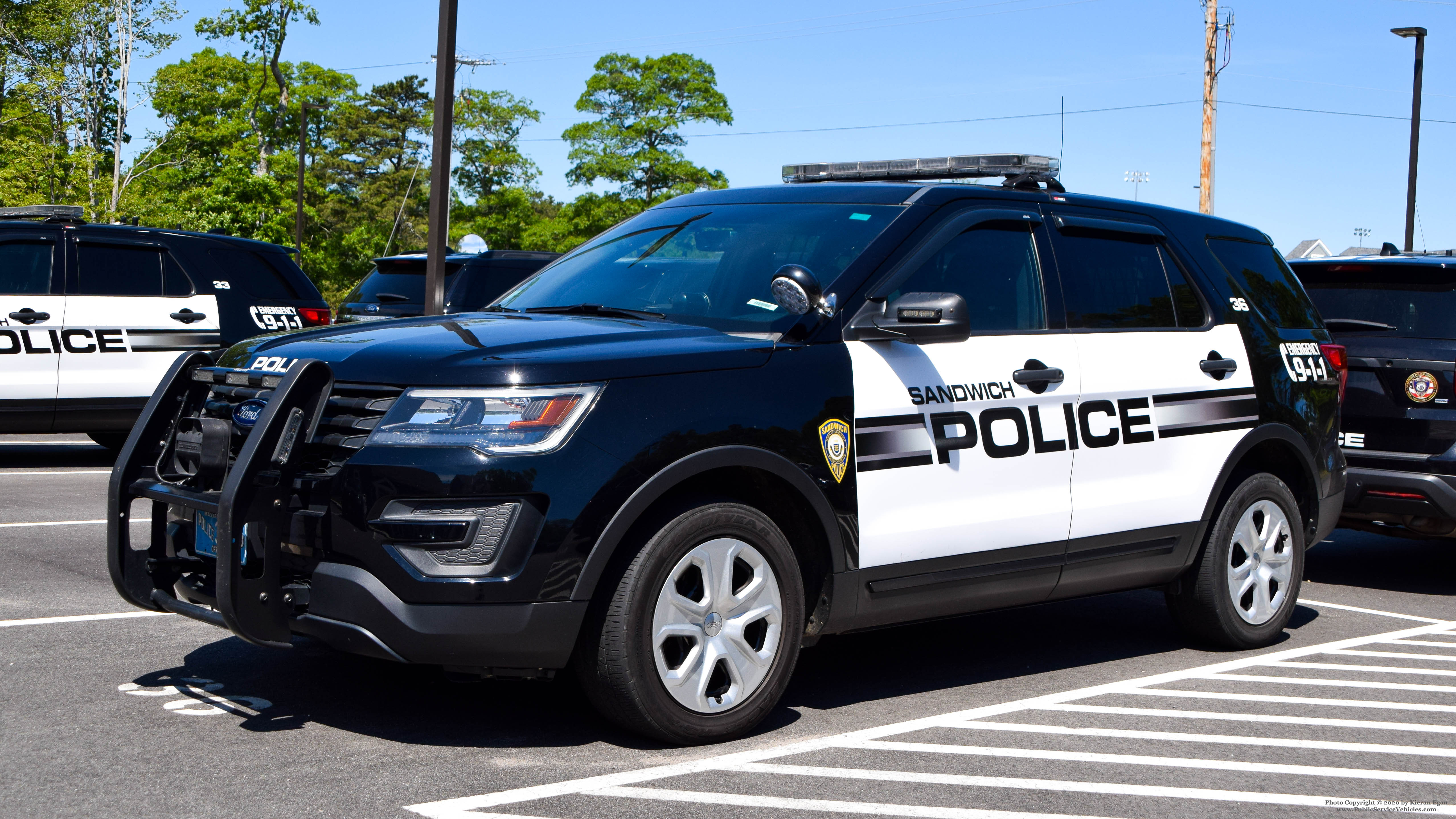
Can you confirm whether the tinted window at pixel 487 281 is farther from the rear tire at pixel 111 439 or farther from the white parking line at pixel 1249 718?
the white parking line at pixel 1249 718

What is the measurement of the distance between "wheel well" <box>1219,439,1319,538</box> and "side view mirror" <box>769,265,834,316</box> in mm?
2302

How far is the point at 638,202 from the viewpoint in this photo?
6166 cm

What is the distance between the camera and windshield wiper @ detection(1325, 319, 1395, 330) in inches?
319

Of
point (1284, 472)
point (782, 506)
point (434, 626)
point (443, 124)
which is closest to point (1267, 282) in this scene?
point (1284, 472)

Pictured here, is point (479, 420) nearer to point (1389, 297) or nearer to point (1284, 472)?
point (1284, 472)

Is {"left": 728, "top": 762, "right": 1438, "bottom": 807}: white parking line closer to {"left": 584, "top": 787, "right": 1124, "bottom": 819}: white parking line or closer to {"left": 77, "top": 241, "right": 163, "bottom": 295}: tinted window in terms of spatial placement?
{"left": 584, "top": 787, "right": 1124, "bottom": 819}: white parking line

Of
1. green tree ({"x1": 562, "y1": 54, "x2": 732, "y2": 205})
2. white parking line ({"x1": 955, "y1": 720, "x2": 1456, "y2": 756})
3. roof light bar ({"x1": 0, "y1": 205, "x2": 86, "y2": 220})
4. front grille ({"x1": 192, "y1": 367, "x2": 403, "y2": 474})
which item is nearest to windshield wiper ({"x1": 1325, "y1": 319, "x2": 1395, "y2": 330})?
white parking line ({"x1": 955, "y1": 720, "x2": 1456, "y2": 756})

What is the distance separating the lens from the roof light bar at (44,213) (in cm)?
1116

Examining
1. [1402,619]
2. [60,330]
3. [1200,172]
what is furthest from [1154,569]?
[1200,172]

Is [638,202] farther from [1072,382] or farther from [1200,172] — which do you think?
[1072,382]

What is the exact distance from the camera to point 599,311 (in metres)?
5.15

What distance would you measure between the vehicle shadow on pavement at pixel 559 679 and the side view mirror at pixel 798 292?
1402 mm

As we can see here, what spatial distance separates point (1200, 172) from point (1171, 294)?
20.8 m

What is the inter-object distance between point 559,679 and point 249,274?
8.07 m
